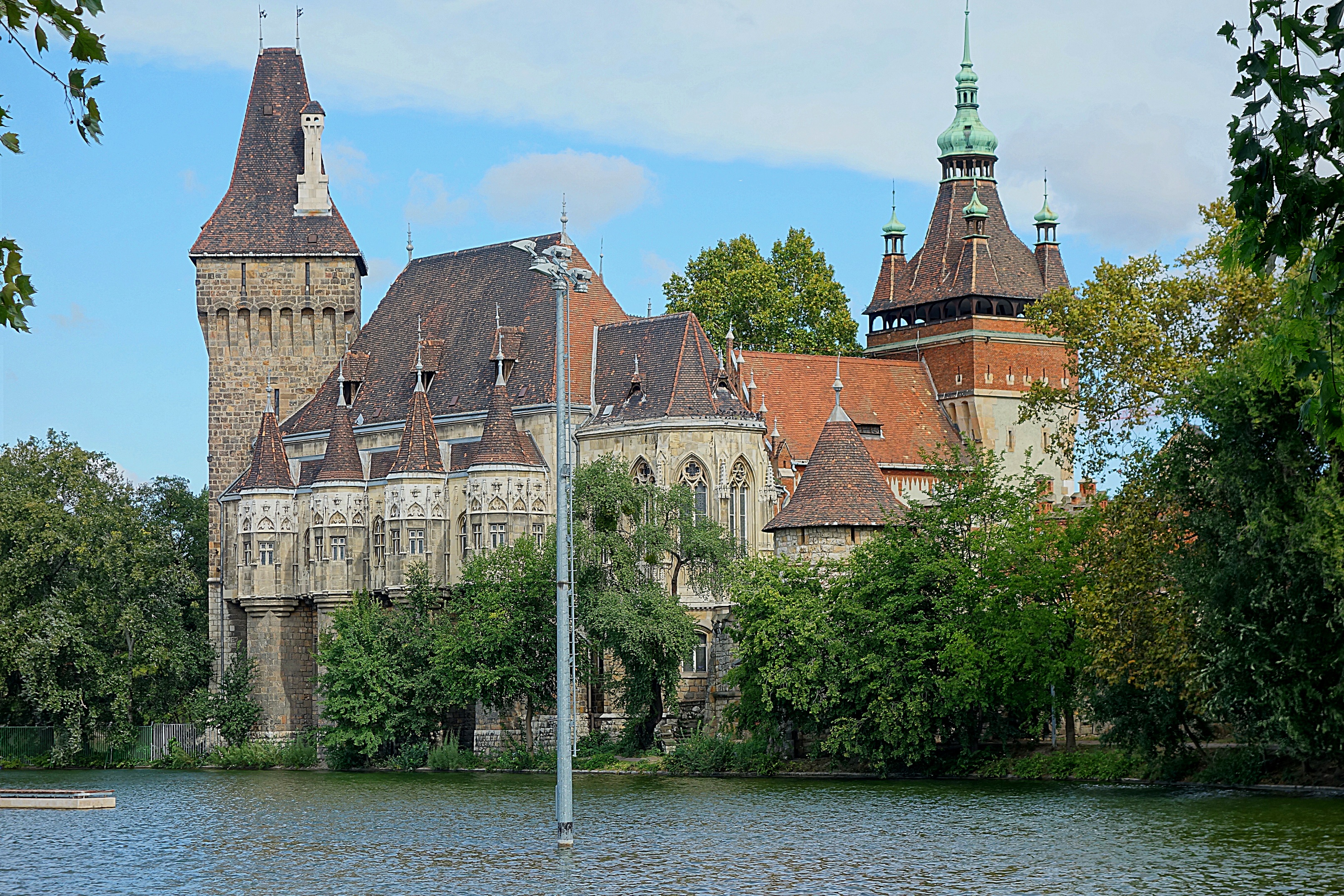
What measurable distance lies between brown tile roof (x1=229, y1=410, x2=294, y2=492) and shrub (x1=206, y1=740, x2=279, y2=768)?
1006cm

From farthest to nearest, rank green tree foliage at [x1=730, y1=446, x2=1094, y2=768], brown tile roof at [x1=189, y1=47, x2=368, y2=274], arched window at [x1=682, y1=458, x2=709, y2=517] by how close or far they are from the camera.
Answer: brown tile roof at [x1=189, y1=47, x2=368, y2=274] < arched window at [x1=682, y1=458, x2=709, y2=517] < green tree foliage at [x1=730, y1=446, x2=1094, y2=768]

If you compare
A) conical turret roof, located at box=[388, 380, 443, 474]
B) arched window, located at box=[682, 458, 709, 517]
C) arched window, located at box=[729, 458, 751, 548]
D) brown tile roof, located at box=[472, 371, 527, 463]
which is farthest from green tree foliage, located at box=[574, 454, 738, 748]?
conical turret roof, located at box=[388, 380, 443, 474]

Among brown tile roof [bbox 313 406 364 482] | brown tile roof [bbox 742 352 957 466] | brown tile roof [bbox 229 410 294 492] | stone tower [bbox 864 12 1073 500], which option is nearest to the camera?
brown tile roof [bbox 313 406 364 482]

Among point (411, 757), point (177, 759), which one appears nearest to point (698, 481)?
point (411, 757)

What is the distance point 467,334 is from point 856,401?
16.5m

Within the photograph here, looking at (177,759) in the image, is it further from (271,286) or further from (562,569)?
(562,569)

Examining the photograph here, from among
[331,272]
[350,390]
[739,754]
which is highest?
[331,272]

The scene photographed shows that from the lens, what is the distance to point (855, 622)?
4912cm

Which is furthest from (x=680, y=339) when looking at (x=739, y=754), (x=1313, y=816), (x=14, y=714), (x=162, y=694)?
(x=1313, y=816)

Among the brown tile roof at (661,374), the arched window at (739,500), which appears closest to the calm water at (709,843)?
the arched window at (739,500)

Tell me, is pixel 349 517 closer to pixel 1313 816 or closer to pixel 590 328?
pixel 590 328

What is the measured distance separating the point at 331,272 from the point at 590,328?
1304cm

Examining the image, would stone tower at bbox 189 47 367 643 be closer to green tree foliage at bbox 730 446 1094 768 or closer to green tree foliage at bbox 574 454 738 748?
green tree foliage at bbox 574 454 738 748

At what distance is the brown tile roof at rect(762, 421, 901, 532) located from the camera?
5359 centimetres
